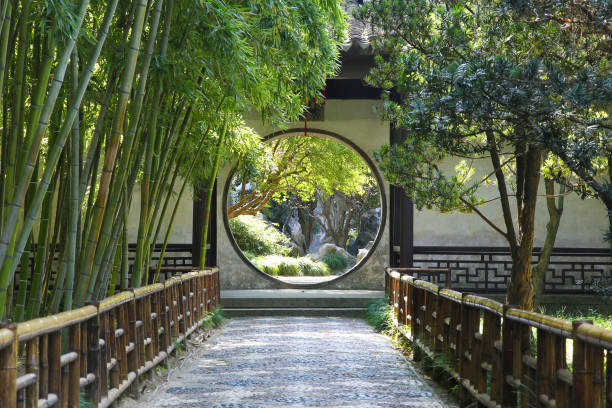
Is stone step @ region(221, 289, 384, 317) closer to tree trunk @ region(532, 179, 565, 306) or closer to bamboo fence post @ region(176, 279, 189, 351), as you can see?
tree trunk @ region(532, 179, 565, 306)

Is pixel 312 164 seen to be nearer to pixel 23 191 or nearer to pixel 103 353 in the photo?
pixel 103 353

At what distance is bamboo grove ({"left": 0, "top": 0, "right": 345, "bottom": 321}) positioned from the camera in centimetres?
317

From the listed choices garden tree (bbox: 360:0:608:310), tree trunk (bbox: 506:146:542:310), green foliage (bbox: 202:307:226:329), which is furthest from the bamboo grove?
tree trunk (bbox: 506:146:542:310)

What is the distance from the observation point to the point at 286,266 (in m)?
14.7

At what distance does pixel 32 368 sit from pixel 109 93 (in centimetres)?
194

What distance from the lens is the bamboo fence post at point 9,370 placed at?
2145mm

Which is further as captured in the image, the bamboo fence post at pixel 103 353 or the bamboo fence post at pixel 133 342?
the bamboo fence post at pixel 133 342

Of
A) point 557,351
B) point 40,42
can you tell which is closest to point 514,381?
point 557,351

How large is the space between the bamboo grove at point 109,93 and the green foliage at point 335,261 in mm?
10930

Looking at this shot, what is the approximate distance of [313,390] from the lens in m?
4.33

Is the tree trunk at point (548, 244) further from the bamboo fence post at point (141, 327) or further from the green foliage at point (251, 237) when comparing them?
the green foliage at point (251, 237)

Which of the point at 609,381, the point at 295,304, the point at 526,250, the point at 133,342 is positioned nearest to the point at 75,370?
the point at 133,342

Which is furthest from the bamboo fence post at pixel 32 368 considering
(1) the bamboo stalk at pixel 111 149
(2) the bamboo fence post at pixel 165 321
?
(2) the bamboo fence post at pixel 165 321

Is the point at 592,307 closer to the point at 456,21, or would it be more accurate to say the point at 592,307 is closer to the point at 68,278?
the point at 456,21
